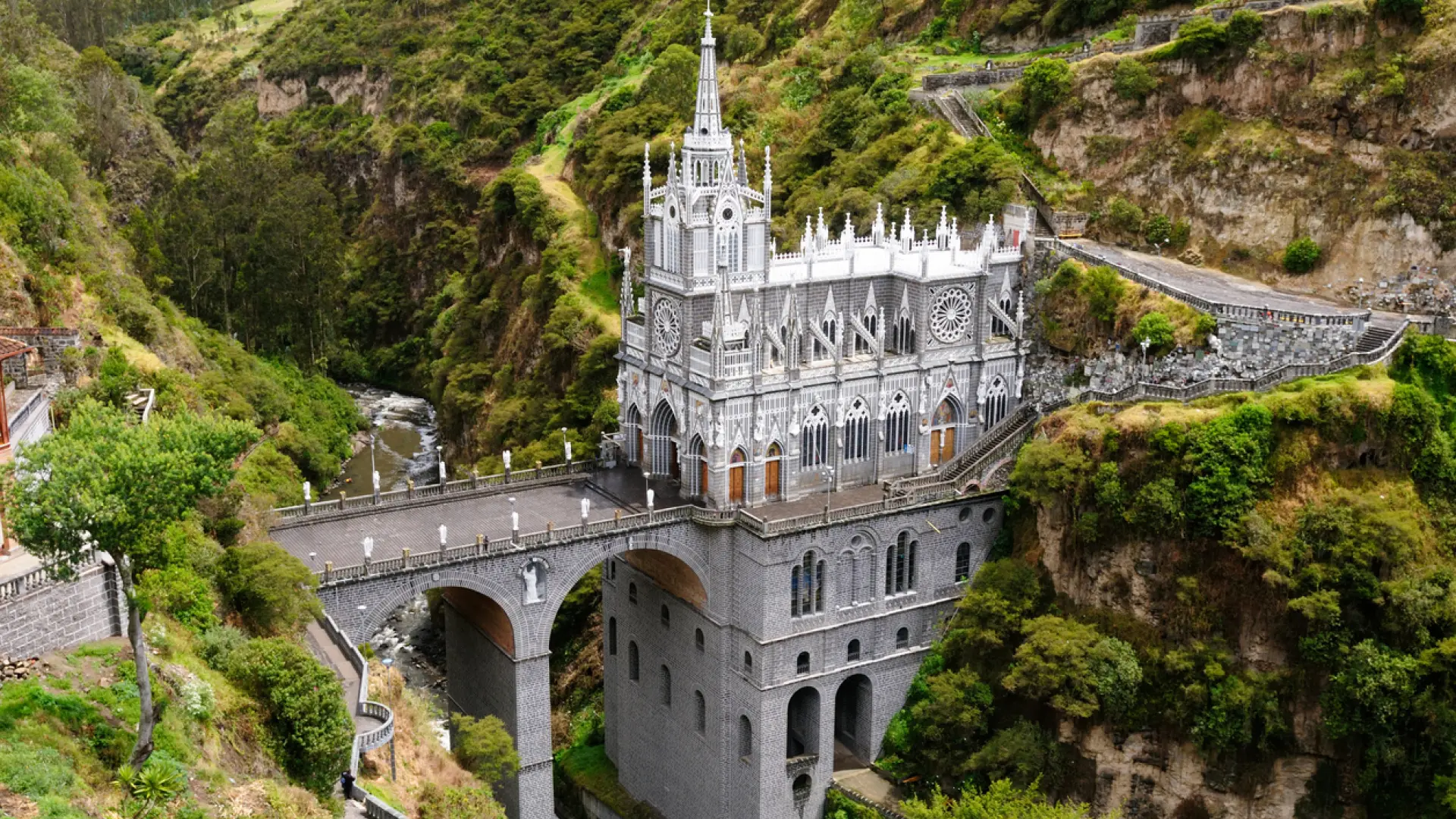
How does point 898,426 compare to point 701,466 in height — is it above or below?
above

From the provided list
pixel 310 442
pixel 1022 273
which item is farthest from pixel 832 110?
pixel 310 442

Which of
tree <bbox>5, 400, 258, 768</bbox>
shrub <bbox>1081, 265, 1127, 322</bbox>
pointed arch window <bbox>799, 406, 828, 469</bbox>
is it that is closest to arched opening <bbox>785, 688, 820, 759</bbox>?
pointed arch window <bbox>799, 406, 828, 469</bbox>

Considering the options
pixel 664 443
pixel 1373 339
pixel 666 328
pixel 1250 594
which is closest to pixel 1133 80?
pixel 1373 339

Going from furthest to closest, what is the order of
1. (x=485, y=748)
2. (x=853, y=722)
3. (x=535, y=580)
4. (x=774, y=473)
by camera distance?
(x=853, y=722) < (x=774, y=473) < (x=535, y=580) < (x=485, y=748)

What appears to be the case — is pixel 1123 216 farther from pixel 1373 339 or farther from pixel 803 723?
pixel 803 723

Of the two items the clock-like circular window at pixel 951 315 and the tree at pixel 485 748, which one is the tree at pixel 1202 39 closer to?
the clock-like circular window at pixel 951 315

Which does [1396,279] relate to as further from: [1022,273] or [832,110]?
[832,110]
